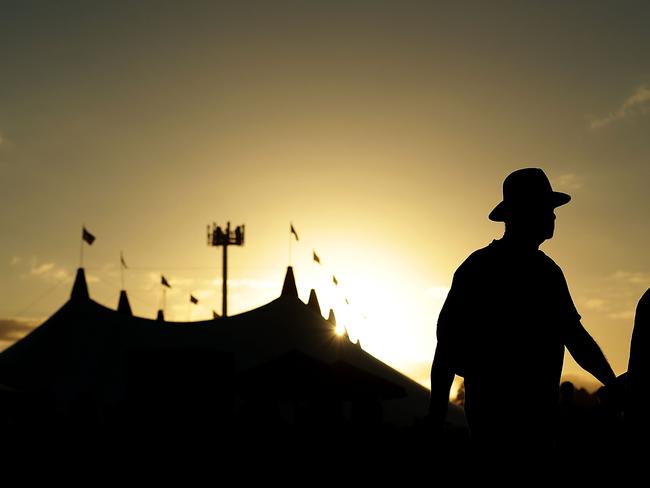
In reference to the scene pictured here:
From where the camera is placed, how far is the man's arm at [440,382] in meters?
3.60

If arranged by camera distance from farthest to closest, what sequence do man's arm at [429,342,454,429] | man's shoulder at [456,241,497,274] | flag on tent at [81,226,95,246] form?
flag on tent at [81,226,95,246] < man's shoulder at [456,241,497,274] < man's arm at [429,342,454,429]

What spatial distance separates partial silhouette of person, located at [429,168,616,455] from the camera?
3605 mm

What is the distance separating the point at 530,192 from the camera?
384 centimetres

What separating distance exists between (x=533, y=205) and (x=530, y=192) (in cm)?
5

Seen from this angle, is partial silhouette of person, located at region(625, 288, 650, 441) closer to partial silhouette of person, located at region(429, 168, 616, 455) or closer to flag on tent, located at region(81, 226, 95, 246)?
partial silhouette of person, located at region(429, 168, 616, 455)

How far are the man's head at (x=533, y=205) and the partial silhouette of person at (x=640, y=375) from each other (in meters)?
0.45

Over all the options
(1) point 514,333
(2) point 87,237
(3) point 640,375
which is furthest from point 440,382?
(2) point 87,237

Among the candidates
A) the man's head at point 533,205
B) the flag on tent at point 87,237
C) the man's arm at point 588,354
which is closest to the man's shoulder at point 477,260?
the man's head at point 533,205

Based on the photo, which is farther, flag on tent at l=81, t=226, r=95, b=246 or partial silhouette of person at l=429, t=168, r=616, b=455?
flag on tent at l=81, t=226, r=95, b=246

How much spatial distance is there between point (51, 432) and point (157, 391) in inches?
96.4

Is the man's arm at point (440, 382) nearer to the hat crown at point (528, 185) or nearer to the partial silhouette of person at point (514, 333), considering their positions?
the partial silhouette of person at point (514, 333)

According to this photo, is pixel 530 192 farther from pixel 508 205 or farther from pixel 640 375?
pixel 640 375

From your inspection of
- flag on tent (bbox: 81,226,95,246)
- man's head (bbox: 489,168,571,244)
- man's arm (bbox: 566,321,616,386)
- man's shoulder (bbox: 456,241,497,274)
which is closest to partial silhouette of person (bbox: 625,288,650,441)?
man's arm (bbox: 566,321,616,386)

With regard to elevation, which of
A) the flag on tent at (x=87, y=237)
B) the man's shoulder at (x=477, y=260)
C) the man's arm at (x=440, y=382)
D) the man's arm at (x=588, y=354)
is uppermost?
the flag on tent at (x=87, y=237)
